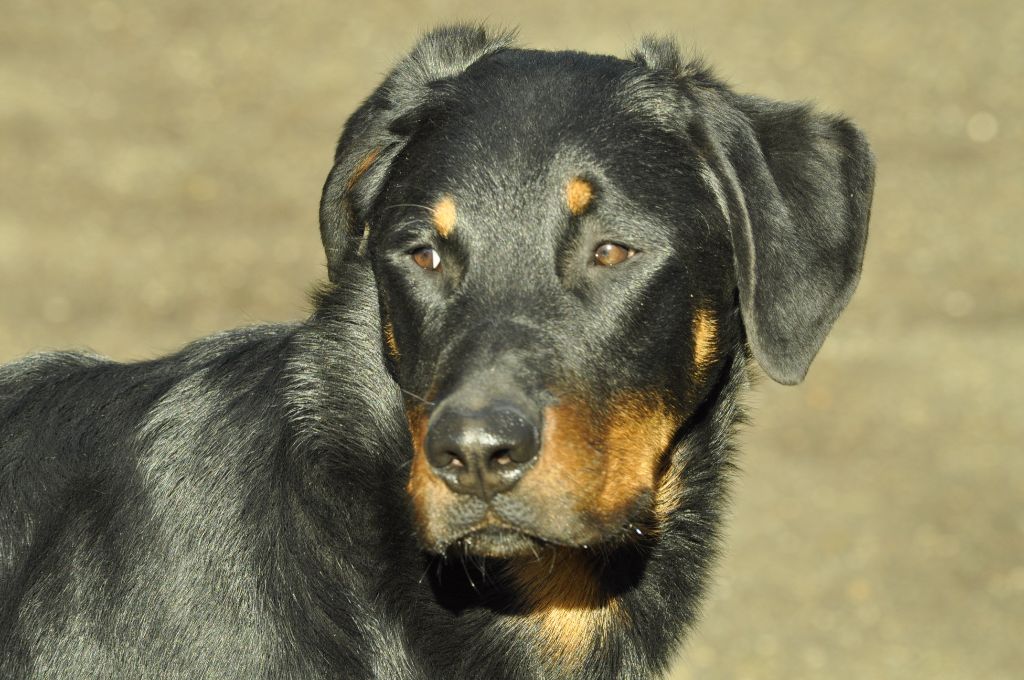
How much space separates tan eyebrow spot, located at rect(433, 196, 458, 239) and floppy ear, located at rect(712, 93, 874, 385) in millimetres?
878

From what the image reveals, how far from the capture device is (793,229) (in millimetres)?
4316

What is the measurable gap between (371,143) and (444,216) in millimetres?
569

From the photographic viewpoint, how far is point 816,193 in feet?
14.3

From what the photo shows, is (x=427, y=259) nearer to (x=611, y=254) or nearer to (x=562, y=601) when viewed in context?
(x=611, y=254)

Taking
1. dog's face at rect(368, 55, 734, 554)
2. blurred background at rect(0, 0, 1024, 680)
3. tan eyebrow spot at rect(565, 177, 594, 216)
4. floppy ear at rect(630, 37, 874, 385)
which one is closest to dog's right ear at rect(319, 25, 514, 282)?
dog's face at rect(368, 55, 734, 554)

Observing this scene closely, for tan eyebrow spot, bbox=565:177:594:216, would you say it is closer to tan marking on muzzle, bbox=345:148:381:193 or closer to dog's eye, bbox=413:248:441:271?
dog's eye, bbox=413:248:441:271

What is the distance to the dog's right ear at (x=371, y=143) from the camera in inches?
180

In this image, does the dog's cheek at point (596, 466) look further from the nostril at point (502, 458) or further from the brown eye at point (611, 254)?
the brown eye at point (611, 254)

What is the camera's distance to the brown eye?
4.12 metres

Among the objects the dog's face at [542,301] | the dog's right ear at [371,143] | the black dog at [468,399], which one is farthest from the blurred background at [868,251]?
the dog's face at [542,301]

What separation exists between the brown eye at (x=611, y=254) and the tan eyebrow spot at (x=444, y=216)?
435 mm

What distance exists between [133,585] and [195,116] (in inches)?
416

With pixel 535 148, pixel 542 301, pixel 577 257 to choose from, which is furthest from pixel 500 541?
pixel 535 148

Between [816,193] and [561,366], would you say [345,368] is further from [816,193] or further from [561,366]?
[816,193]
